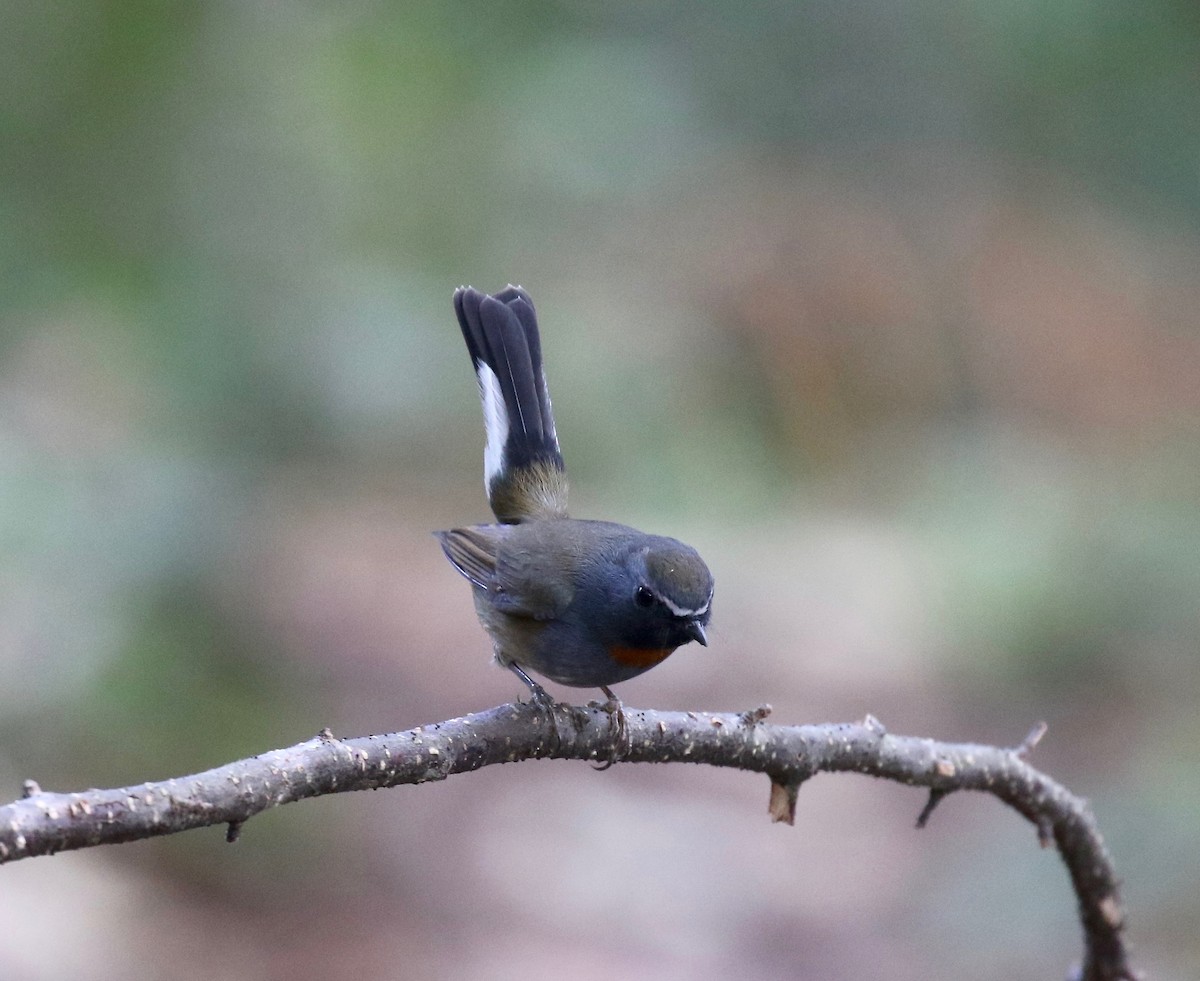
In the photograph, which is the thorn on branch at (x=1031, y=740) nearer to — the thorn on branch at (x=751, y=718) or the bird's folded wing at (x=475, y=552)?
the thorn on branch at (x=751, y=718)

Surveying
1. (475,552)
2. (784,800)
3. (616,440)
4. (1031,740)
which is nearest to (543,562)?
(475,552)

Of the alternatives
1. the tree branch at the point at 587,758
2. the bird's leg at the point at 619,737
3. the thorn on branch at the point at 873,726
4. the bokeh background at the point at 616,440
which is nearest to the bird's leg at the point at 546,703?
the tree branch at the point at 587,758

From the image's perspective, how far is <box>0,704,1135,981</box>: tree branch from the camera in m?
1.93

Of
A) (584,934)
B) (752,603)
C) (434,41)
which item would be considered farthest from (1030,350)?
(584,934)

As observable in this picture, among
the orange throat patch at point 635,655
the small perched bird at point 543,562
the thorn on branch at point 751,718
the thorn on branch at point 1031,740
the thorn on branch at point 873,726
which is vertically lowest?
the thorn on branch at point 751,718

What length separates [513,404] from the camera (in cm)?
507

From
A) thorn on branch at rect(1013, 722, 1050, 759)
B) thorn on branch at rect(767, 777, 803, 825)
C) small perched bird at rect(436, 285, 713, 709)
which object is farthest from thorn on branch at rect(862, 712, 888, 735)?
small perched bird at rect(436, 285, 713, 709)

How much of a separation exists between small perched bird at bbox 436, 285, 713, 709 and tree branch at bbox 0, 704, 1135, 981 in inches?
15.8

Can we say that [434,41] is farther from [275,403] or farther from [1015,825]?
[1015,825]

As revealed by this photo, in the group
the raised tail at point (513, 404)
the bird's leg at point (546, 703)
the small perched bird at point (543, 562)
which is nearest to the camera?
the bird's leg at point (546, 703)

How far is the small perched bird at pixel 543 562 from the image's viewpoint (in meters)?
3.89

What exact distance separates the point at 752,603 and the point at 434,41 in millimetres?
5643

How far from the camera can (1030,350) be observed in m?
13.9

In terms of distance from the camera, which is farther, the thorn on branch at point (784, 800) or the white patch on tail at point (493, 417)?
the white patch on tail at point (493, 417)
